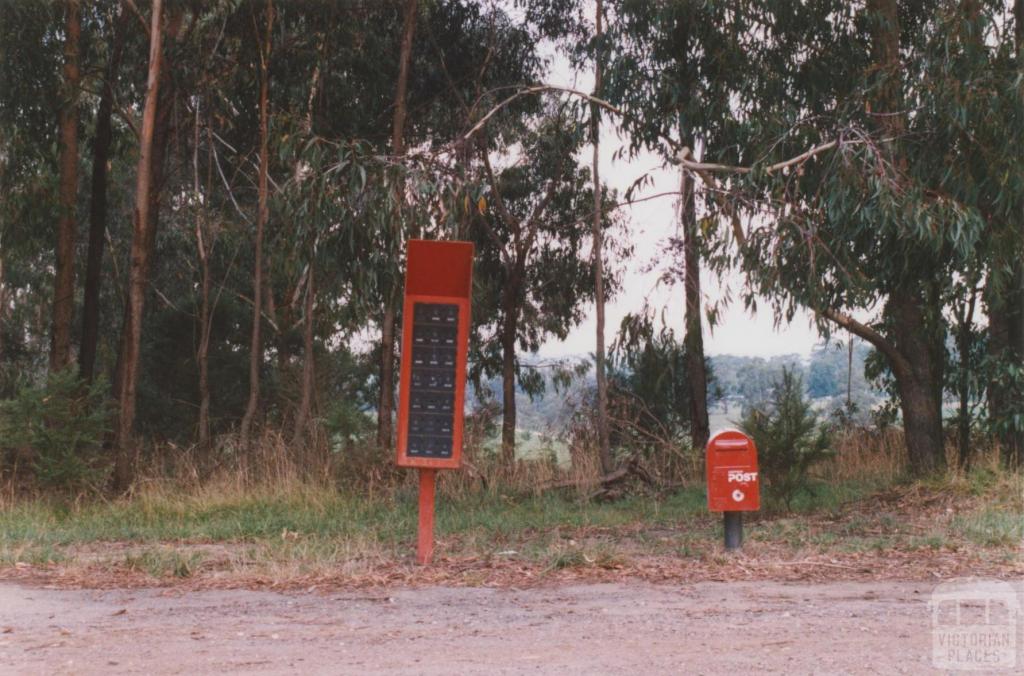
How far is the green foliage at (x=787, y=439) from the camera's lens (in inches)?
415

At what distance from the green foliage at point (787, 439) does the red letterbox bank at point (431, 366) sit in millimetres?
3950

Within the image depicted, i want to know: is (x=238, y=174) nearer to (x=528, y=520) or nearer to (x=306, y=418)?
(x=306, y=418)

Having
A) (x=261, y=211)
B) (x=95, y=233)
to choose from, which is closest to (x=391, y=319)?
(x=261, y=211)

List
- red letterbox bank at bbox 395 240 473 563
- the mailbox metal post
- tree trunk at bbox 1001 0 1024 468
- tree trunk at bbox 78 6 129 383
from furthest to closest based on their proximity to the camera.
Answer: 1. tree trunk at bbox 78 6 129 383
2. tree trunk at bbox 1001 0 1024 468
3. the mailbox metal post
4. red letterbox bank at bbox 395 240 473 563

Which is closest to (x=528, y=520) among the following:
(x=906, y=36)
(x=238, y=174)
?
(x=906, y=36)

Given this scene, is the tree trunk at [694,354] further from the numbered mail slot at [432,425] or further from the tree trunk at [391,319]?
the numbered mail slot at [432,425]

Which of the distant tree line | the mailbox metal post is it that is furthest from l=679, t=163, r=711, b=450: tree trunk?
the mailbox metal post

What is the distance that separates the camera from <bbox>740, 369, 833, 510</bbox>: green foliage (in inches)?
415

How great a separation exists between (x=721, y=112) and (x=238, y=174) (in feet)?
37.1

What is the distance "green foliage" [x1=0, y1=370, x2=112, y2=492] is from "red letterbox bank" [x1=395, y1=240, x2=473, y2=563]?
6.79 m

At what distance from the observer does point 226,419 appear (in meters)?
22.7

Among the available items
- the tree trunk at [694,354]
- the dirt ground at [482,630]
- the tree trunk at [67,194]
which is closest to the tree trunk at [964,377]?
the tree trunk at [694,354]

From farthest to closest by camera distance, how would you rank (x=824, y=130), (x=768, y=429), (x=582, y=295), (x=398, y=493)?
(x=582, y=295) → (x=398, y=493) → (x=824, y=130) → (x=768, y=429)

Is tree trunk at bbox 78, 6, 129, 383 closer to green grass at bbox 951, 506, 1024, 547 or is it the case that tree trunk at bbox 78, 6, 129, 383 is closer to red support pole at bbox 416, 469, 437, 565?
red support pole at bbox 416, 469, 437, 565
